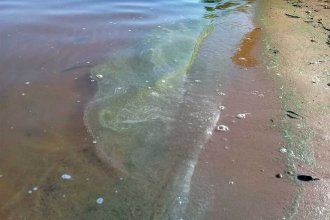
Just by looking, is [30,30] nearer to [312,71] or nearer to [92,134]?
[92,134]

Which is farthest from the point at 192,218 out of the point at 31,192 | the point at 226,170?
the point at 31,192

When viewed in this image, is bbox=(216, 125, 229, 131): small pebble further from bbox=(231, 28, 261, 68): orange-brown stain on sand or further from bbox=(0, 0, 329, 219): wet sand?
bbox=(231, 28, 261, 68): orange-brown stain on sand

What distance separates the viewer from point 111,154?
4.79 meters

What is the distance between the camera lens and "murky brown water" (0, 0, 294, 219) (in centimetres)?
418

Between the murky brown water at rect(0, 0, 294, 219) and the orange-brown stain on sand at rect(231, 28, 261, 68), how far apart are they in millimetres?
39

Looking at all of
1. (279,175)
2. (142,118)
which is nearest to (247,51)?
(142,118)

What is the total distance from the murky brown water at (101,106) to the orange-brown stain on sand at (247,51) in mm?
39

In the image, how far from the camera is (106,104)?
574cm

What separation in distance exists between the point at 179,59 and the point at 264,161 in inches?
119

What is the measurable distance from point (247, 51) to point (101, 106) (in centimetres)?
329

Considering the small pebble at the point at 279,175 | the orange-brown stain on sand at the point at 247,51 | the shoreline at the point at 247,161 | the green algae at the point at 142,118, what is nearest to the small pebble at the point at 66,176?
the green algae at the point at 142,118

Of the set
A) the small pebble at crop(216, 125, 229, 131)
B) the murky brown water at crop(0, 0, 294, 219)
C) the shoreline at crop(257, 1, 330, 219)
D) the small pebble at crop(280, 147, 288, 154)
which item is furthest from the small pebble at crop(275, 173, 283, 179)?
the small pebble at crop(216, 125, 229, 131)

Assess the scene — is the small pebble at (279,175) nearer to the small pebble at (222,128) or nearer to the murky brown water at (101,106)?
the murky brown water at (101,106)

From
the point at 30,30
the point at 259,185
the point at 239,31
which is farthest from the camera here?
the point at 239,31
